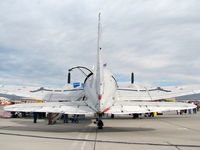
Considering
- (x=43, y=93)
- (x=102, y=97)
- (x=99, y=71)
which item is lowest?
(x=102, y=97)

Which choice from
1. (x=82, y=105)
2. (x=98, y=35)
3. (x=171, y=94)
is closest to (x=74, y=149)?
(x=82, y=105)

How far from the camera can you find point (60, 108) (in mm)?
9586

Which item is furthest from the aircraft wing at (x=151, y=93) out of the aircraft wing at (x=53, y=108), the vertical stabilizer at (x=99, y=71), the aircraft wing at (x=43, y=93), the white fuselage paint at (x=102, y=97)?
the aircraft wing at (x=53, y=108)

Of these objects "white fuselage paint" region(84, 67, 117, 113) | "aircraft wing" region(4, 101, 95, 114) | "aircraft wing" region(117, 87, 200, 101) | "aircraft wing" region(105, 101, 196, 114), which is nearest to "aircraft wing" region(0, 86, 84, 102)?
"aircraft wing" region(117, 87, 200, 101)

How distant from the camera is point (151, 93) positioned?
21.7 m

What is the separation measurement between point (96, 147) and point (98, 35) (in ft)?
25.4

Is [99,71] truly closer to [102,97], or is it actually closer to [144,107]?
[102,97]

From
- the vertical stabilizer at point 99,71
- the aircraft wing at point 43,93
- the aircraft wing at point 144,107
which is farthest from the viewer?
the aircraft wing at point 43,93

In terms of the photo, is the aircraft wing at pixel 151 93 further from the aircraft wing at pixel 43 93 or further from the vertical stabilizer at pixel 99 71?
the vertical stabilizer at pixel 99 71

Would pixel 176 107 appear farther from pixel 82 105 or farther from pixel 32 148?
pixel 32 148

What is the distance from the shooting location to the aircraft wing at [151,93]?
66.0ft

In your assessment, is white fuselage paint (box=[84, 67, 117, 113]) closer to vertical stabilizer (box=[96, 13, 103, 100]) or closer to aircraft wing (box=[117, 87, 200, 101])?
vertical stabilizer (box=[96, 13, 103, 100])

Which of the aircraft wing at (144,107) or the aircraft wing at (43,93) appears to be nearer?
the aircraft wing at (144,107)

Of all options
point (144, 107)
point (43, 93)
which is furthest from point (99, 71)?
point (43, 93)
